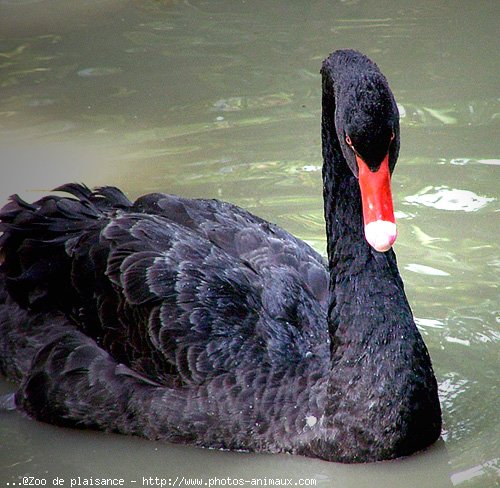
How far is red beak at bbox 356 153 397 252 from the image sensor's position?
3.82m

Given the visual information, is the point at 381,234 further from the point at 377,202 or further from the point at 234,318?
the point at 234,318

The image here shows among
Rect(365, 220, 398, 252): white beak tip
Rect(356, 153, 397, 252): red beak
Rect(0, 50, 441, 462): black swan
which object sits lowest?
Rect(0, 50, 441, 462): black swan

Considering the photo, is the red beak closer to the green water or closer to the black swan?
the black swan

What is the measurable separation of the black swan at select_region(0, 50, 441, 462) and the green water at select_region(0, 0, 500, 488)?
150mm

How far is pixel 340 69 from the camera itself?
4.07 m

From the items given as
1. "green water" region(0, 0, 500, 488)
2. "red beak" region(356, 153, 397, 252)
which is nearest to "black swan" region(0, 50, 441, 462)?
"red beak" region(356, 153, 397, 252)

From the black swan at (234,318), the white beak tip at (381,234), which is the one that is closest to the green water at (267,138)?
the black swan at (234,318)

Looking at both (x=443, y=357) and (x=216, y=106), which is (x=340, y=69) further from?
(x=216, y=106)

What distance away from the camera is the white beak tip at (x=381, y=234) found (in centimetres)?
377

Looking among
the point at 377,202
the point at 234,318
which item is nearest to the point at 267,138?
the point at 234,318

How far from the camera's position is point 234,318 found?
15.1 ft

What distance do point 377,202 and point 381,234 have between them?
5.3 inches

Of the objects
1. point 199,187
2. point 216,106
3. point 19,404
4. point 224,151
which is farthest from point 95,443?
point 216,106

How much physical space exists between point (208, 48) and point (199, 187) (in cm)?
306
